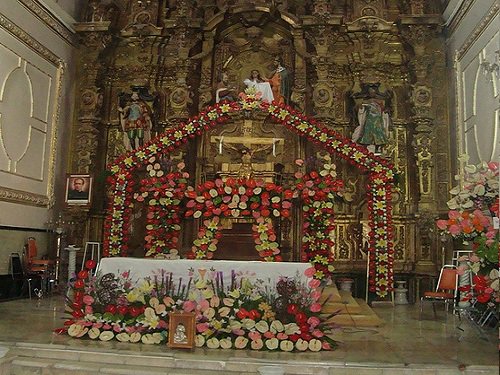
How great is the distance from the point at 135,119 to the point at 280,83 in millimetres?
3317

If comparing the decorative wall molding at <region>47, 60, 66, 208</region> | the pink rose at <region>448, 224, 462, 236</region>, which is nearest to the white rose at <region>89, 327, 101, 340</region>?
the pink rose at <region>448, 224, 462, 236</region>

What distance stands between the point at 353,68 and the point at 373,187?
3.02 meters

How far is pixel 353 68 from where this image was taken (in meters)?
11.3

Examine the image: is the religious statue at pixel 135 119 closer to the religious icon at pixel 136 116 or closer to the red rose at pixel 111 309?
the religious icon at pixel 136 116

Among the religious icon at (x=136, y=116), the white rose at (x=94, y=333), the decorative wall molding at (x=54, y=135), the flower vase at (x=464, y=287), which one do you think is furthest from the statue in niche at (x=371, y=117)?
the white rose at (x=94, y=333)

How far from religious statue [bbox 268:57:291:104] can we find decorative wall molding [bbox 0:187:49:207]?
529 cm

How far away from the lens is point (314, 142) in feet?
33.1

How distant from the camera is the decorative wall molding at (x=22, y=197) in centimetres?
894

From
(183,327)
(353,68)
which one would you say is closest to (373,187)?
(353,68)

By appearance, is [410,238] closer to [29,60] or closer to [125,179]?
[125,179]

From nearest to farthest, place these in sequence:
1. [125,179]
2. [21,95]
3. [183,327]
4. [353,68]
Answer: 1. [183,327]
2. [21,95]
3. [125,179]
4. [353,68]

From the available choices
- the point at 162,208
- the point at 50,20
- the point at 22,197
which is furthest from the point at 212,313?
the point at 50,20

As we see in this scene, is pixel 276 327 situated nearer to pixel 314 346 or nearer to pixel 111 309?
pixel 314 346

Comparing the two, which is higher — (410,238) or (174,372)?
(410,238)
